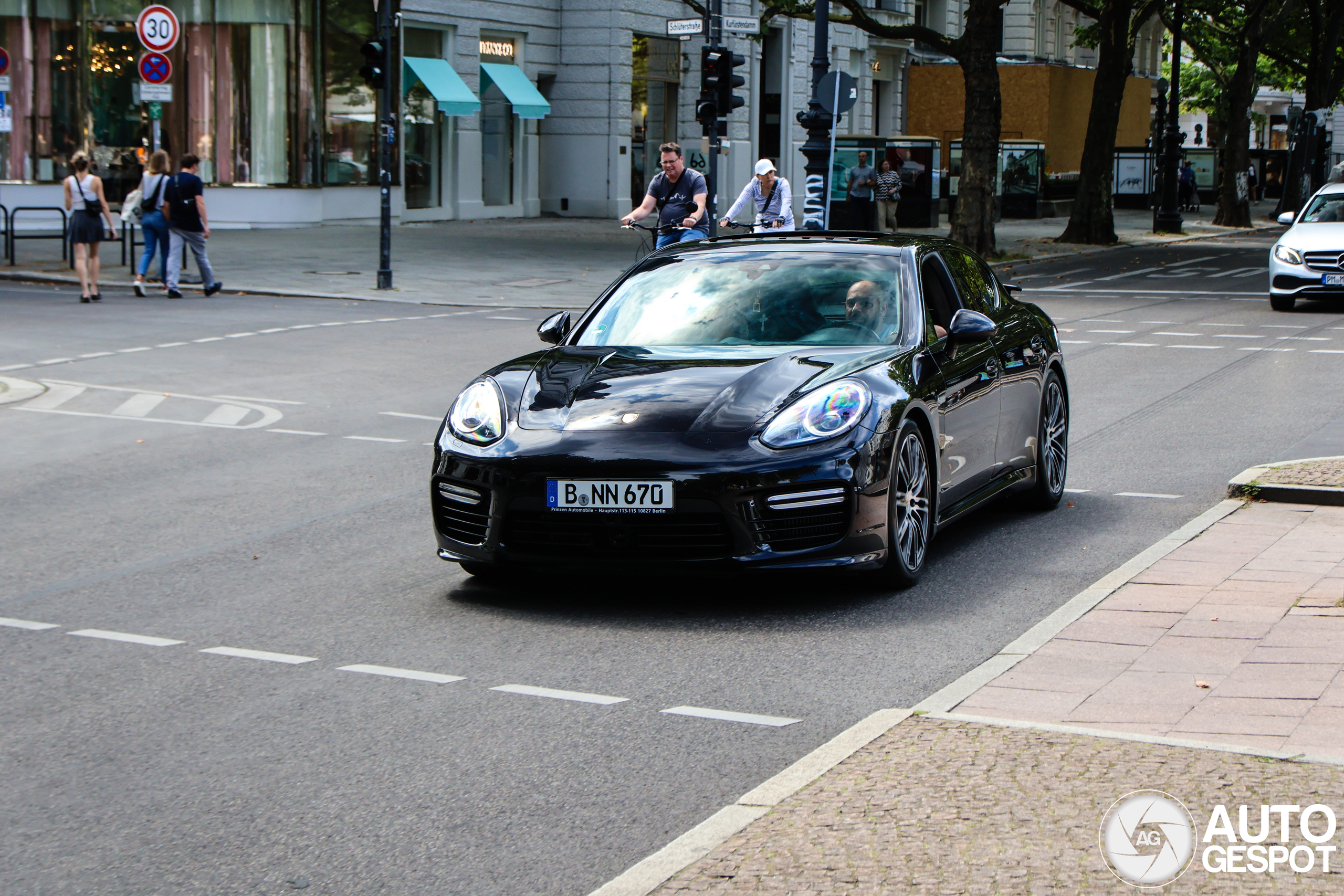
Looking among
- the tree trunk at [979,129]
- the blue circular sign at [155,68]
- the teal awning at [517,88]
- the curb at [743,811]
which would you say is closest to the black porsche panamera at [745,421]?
the curb at [743,811]

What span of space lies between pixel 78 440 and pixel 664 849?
26.7ft

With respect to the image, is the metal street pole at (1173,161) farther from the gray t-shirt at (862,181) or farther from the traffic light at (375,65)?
the traffic light at (375,65)

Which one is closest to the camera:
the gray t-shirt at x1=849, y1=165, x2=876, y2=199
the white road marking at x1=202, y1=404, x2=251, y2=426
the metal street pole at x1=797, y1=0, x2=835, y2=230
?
the white road marking at x1=202, y1=404, x2=251, y2=426

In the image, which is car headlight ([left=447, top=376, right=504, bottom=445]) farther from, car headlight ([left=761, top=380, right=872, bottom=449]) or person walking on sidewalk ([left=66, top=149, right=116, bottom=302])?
person walking on sidewalk ([left=66, top=149, right=116, bottom=302])

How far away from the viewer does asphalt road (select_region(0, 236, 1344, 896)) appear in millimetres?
4113

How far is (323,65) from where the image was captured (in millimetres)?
35125

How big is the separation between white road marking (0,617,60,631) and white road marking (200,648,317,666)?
75 cm

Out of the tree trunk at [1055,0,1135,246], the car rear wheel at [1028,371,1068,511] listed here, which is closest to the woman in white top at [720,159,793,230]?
the car rear wheel at [1028,371,1068,511]

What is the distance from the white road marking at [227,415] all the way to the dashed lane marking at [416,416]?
0.97m

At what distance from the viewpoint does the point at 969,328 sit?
292 inches

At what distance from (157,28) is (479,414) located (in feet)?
57.6

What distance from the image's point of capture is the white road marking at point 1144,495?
900 cm

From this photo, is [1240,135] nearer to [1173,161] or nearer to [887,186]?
[1173,161]

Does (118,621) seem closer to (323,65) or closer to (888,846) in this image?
(888,846)
